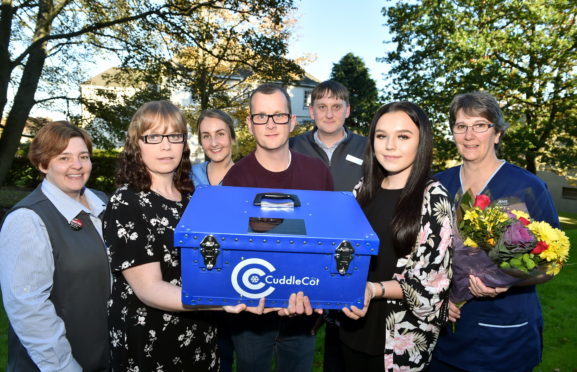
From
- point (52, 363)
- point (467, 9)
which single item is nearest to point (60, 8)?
point (52, 363)

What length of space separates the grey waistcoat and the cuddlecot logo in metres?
1.12

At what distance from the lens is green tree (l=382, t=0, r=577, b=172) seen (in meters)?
13.0

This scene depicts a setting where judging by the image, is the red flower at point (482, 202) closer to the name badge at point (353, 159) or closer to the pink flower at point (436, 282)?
the pink flower at point (436, 282)

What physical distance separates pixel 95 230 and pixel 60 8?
9.18 m

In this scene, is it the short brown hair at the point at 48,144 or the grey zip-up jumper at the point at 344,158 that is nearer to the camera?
the short brown hair at the point at 48,144

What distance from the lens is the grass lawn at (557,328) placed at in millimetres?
4141

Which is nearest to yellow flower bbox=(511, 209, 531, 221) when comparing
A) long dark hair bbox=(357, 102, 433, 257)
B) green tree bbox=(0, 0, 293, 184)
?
long dark hair bbox=(357, 102, 433, 257)

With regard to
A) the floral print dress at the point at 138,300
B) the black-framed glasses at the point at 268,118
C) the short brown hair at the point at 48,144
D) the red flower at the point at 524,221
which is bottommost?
the floral print dress at the point at 138,300

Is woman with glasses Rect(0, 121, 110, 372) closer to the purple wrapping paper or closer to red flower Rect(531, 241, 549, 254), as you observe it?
the purple wrapping paper

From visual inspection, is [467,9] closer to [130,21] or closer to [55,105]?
[130,21]

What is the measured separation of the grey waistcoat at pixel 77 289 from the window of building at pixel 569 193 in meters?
28.1

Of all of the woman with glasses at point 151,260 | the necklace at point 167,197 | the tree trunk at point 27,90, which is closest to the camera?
the woman with glasses at point 151,260

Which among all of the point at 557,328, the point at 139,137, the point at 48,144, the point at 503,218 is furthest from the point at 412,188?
the point at 557,328

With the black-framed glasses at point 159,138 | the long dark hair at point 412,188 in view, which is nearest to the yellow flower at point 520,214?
the long dark hair at point 412,188
